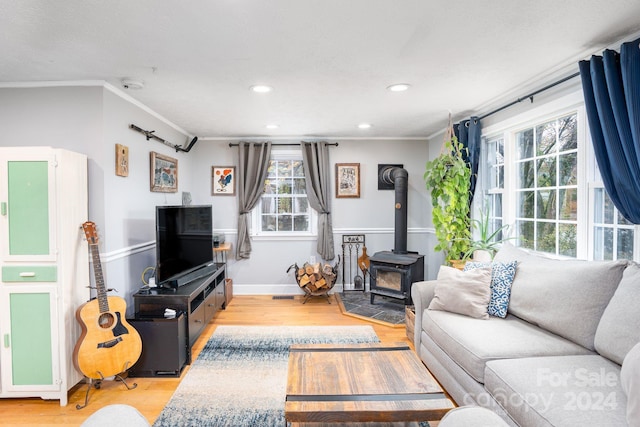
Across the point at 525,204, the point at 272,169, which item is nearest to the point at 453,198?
the point at 525,204

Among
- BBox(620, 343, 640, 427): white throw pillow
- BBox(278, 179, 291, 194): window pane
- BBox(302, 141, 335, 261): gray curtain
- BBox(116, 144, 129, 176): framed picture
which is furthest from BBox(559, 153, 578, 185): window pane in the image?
BBox(116, 144, 129, 176): framed picture

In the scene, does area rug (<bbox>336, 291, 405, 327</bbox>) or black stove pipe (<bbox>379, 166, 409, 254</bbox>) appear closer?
area rug (<bbox>336, 291, 405, 327</bbox>)

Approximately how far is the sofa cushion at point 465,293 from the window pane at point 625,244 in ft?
2.59

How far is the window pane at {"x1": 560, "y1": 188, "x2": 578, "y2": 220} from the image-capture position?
249 centimetres

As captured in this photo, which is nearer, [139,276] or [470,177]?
[139,276]

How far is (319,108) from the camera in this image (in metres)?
3.43

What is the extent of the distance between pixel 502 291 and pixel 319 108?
2.34 meters

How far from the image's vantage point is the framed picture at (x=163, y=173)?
11.5 feet

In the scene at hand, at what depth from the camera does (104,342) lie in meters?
2.28

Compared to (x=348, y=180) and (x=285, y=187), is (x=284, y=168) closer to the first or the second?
(x=285, y=187)

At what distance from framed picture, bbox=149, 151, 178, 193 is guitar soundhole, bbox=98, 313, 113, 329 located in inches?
60.2

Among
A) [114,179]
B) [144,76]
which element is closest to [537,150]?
[144,76]

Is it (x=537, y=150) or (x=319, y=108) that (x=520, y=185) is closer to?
(x=537, y=150)

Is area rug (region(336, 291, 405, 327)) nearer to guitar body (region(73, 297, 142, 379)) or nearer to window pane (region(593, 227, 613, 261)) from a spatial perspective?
window pane (region(593, 227, 613, 261))
